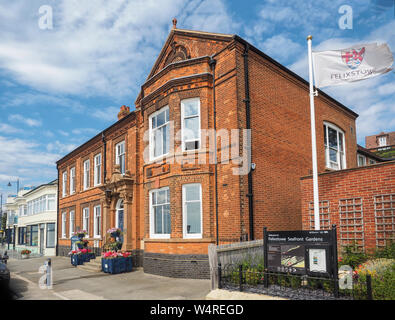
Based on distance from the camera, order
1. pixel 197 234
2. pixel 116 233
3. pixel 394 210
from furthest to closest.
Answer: pixel 116 233 < pixel 197 234 < pixel 394 210

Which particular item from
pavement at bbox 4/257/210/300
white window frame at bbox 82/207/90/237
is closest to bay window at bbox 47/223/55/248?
white window frame at bbox 82/207/90/237

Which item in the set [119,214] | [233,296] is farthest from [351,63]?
[119,214]

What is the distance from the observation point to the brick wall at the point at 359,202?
10336mm

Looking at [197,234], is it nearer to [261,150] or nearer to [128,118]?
[261,150]

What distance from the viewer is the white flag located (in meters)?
9.42

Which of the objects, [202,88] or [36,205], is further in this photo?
[36,205]

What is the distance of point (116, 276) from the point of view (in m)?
14.3

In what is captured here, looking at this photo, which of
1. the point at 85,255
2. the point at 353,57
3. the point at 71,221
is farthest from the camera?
the point at 71,221

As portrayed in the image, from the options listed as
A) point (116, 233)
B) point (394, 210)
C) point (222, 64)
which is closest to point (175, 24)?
point (222, 64)

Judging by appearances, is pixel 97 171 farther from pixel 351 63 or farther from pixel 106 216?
pixel 351 63

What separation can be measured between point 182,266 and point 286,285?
530cm

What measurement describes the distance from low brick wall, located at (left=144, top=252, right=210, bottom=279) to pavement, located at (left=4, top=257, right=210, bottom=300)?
332 mm

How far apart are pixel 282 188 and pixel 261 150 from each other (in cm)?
205

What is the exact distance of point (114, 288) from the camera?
11.5 m
